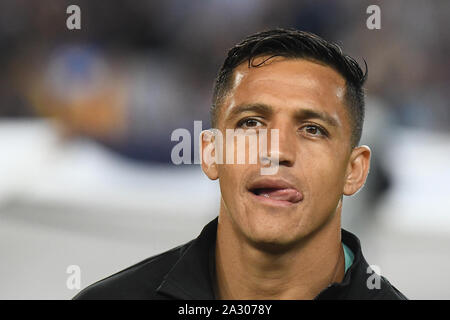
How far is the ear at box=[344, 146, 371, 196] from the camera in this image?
5.45ft

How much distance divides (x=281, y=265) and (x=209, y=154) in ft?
1.14

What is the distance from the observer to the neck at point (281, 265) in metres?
1.60

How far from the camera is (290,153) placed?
5.00 feet

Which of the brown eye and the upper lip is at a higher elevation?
the brown eye

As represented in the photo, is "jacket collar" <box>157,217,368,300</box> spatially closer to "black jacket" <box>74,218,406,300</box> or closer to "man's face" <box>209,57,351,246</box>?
"black jacket" <box>74,218,406,300</box>

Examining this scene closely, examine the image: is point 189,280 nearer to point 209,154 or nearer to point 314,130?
point 209,154

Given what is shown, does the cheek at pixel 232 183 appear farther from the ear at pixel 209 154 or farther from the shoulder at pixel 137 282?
the shoulder at pixel 137 282

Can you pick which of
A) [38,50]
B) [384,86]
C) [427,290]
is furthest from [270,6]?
[427,290]

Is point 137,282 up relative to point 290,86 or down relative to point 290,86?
down

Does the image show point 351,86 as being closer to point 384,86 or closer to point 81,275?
point 81,275

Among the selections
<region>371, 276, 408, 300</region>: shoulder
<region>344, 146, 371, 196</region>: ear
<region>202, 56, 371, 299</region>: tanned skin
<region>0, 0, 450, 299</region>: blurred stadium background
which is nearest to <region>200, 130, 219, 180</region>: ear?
<region>202, 56, 371, 299</region>: tanned skin

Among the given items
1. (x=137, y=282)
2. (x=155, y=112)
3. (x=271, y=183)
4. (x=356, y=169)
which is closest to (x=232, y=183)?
(x=271, y=183)

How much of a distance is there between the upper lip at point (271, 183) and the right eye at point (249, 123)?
0.14m

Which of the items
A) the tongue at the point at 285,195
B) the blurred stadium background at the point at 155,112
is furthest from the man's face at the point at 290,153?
the blurred stadium background at the point at 155,112
